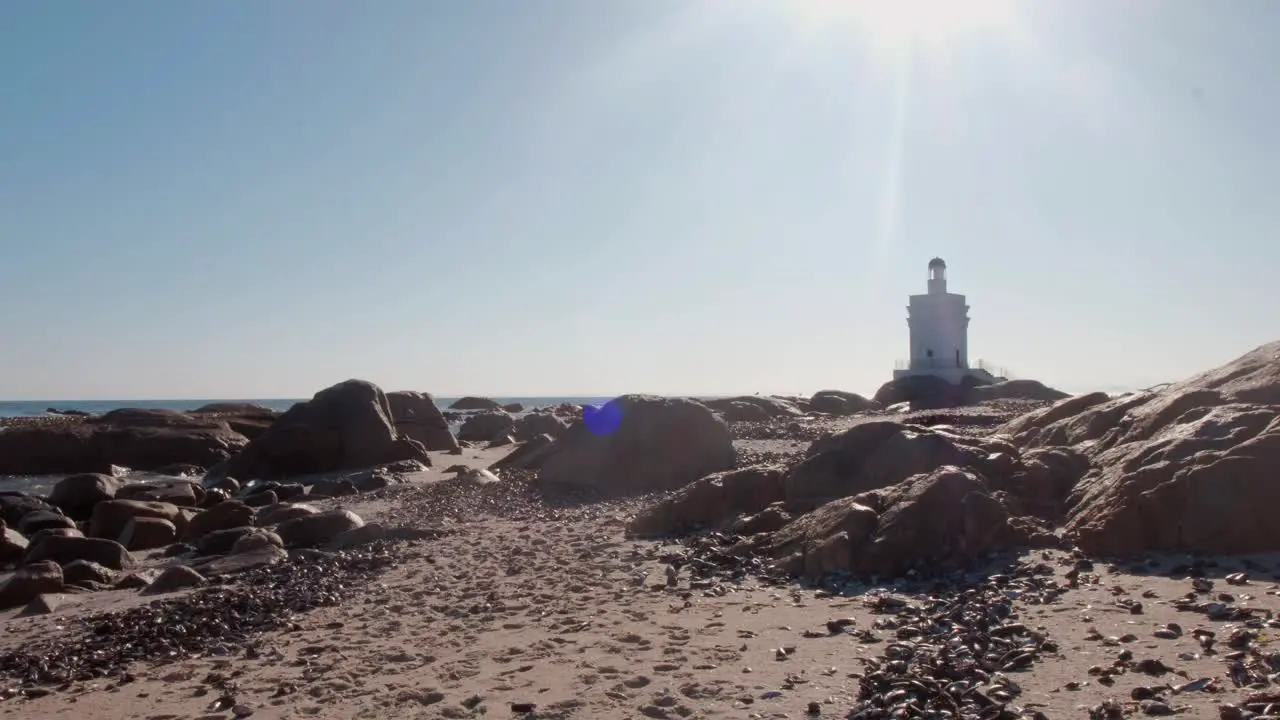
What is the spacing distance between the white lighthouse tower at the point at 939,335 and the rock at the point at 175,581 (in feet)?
128

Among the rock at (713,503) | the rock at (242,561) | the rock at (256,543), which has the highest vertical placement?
the rock at (713,503)

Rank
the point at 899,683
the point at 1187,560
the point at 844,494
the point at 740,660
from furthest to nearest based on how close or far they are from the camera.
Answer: the point at 844,494 → the point at 1187,560 → the point at 740,660 → the point at 899,683

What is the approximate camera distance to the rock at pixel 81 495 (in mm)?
17250

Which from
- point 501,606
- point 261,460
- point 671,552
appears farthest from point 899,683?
point 261,460

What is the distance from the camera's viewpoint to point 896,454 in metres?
11.0

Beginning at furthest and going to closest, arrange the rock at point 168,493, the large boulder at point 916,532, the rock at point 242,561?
the rock at point 168,493
the rock at point 242,561
the large boulder at point 916,532

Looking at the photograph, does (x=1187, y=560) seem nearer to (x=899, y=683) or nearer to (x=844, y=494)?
(x=899, y=683)

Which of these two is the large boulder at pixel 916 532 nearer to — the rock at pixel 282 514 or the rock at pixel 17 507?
the rock at pixel 282 514

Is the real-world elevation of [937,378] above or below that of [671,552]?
above

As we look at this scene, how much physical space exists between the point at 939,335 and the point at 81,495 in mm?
37461

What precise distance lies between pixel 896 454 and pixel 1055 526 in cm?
240

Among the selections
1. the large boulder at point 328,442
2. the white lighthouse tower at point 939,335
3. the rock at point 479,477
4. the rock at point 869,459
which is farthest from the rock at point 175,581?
the white lighthouse tower at point 939,335

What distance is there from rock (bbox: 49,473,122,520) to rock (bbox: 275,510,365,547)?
6.82 metres

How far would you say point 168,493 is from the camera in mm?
17281
